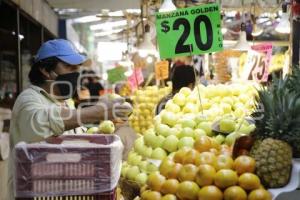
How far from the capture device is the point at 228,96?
5.14 metres

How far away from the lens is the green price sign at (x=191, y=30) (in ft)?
12.4

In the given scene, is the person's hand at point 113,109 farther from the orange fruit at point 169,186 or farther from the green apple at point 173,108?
the green apple at point 173,108

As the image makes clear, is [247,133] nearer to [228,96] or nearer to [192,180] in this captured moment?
[192,180]

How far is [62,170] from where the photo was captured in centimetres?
237

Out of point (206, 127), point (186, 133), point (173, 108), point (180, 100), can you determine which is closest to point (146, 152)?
point (186, 133)

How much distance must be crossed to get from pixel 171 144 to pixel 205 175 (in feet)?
3.03

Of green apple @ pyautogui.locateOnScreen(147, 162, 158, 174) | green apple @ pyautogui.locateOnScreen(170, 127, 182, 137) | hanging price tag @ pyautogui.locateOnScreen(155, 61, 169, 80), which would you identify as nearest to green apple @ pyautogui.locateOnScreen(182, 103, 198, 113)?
green apple @ pyautogui.locateOnScreen(170, 127, 182, 137)

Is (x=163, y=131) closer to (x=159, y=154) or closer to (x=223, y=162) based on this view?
(x=159, y=154)

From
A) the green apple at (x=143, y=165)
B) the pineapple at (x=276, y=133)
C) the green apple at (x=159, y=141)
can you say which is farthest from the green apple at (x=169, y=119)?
the pineapple at (x=276, y=133)

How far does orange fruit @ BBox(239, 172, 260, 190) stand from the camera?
2328mm

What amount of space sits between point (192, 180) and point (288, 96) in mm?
733

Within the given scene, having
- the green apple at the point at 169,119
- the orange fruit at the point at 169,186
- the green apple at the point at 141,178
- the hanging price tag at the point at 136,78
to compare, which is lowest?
the green apple at the point at 141,178

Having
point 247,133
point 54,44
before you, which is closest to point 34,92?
point 54,44

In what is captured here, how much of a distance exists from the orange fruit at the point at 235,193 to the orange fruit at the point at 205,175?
0.37 feet
